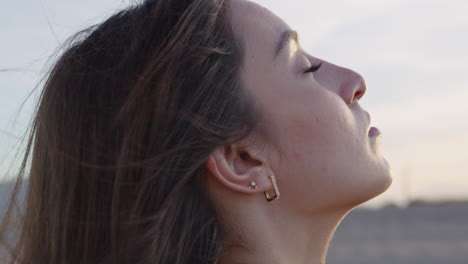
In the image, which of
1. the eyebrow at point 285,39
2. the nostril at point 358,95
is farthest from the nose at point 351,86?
the eyebrow at point 285,39

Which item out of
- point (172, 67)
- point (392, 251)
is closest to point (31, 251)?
point (172, 67)

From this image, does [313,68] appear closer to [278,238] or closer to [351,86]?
[351,86]

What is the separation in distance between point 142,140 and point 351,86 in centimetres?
91

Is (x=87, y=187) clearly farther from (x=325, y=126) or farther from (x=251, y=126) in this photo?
(x=325, y=126)

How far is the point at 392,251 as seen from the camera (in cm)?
1221

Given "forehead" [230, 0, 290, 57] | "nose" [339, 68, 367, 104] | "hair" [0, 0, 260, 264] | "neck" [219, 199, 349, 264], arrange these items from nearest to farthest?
1. "hair" [0, 0, 260, 264]
2. "neck" [219, 199, 349, 264]
3. "forehead" [230, 0, 290, 57]
4. "nose" [339, 68, 367, 104]

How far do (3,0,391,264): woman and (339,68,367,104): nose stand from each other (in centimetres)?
7

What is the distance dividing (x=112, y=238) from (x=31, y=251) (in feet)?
1.47

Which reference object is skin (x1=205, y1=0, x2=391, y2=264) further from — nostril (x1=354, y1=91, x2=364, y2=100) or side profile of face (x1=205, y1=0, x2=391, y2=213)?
nostril (x1=354, y1=91, x2=364, y2=100)

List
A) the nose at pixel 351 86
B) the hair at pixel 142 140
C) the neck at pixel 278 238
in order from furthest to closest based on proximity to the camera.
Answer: the nose at pixel 351 86 → the neck at pixel 278 238 → the hair at pixel 142 140

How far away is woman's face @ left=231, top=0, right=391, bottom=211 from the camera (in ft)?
8.90

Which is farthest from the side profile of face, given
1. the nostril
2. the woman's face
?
the nostril

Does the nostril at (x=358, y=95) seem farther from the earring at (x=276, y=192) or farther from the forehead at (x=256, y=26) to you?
the earring at (x=276, y=192)

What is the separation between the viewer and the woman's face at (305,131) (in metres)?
2.71
